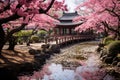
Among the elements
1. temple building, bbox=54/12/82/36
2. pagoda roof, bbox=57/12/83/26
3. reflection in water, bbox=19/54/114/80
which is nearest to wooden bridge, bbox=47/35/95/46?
pagoda roof, bbox=57/12/83/26

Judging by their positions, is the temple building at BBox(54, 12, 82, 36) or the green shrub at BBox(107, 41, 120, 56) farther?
the temple building at BBox(54, 12, 82, 36)

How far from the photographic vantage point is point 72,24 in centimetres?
6494

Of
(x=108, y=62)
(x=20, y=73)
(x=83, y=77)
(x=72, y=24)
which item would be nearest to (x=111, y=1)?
(x=108, y=62)

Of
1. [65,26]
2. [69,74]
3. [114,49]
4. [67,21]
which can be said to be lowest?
[65,26]

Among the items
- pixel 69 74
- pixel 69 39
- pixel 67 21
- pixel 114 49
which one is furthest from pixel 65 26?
pixel 69 74

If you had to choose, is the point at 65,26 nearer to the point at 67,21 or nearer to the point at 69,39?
the point at 67,21

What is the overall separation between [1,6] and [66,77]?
6942 millimetres

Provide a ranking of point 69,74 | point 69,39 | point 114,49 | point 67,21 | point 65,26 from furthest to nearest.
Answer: point 67,21 → point 65,26 → point 69,39 → point 114,49 → point 69,74

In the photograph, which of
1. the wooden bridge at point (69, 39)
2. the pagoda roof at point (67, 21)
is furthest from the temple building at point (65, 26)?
the wooden bridge at point (69, 39)

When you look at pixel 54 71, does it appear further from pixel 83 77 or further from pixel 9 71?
pixel 9 71

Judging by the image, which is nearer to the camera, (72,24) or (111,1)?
(111,1)

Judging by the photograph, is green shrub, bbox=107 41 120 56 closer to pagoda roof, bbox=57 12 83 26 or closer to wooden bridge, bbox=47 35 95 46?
wooden bridge, bbox=47 35 95 46

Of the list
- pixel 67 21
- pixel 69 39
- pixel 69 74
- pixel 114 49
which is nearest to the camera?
pixel 69 74

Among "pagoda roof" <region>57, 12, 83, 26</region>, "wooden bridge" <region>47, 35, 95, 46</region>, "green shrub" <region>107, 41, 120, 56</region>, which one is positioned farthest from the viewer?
"pagoda roof" <region>57, 12, 83, 26</region>
